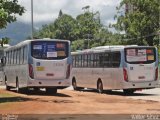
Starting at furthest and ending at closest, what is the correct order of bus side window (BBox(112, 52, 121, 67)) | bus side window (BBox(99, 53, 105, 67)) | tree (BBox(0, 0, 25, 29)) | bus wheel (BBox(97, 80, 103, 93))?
bus wheel (BBox(97, 80, 103, 93))
bus side window (BBox(99, 53, 105, 67))
bus side window (BBox(112, 52, 121, 67))
tree (BBox(0, 0, 25, 29))

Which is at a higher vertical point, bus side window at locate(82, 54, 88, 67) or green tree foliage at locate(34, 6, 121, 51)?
green tree foliage at locate(34, 6, 121, 51)

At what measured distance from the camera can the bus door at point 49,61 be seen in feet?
90.2

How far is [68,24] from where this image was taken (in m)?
150

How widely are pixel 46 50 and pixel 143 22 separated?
49.6 metres

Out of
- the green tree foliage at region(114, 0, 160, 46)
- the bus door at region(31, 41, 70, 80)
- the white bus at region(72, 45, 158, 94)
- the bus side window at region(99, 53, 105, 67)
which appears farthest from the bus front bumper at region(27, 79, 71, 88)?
the green tree foliage at region(114, 0, 160, 46)

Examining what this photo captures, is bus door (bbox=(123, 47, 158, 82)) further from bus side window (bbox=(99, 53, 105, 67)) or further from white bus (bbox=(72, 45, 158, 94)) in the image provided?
bus side window (bbox=(99, 53, 105, 67))

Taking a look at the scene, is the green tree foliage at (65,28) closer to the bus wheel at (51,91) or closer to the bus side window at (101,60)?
the bus side window at (101,60)

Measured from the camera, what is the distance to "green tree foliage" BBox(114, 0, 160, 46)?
76.0 meters

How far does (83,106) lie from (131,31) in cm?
5793

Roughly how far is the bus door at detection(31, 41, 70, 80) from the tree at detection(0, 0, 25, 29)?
5.69m

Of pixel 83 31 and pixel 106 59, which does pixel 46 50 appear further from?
pixel 83 31

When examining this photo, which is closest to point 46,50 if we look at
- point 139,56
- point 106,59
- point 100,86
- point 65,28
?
point 106,59

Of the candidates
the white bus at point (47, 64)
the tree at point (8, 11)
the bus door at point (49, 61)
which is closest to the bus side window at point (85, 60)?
the white bus at point (47, 64)

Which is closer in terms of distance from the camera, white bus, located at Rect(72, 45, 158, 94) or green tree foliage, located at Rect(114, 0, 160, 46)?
white bus, located at Rect(72, 45, 158, 94)
